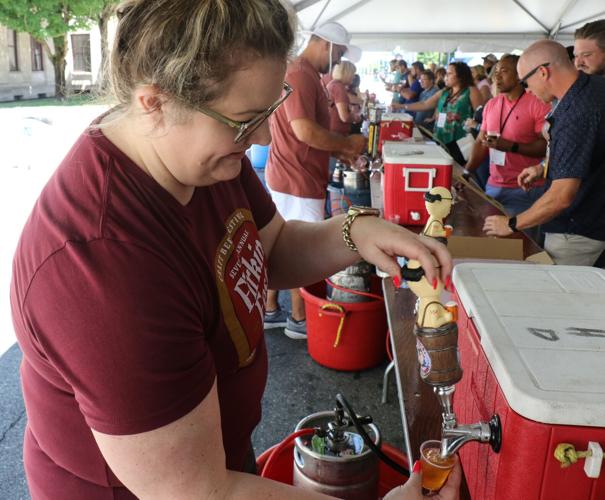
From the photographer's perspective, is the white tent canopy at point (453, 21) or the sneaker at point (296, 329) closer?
the sneaker at point (296, 329)

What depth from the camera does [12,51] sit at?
22.3 m

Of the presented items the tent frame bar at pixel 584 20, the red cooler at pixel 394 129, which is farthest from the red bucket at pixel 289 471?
the tent frame bar at pixel 584 20

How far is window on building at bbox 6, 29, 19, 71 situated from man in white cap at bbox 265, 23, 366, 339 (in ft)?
72.9

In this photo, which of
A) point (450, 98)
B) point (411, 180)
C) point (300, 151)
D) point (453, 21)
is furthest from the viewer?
point (453, 21)

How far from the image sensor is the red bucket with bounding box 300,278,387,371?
2.88 metres

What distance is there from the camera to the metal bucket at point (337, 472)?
155 cm

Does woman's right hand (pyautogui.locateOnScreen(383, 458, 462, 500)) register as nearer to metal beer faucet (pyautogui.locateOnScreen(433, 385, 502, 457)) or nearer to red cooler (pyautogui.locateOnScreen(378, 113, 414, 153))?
metal beer faucet (pyautogui.locateOnScreen(433, 385, 502, 457))

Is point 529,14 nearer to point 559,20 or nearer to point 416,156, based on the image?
point 559,20

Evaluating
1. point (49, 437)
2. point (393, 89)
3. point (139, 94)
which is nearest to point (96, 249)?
point (139, 94)

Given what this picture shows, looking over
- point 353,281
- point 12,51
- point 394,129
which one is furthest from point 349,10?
point 12,51

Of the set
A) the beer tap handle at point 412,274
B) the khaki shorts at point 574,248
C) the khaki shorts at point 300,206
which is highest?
the beer tap handle at point 412,274

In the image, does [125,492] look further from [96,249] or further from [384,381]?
[384,381]

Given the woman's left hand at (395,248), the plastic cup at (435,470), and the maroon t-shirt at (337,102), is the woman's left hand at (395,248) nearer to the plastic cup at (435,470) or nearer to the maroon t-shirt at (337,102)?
the plastic cup at (435,470)

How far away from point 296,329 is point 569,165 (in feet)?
5.82
